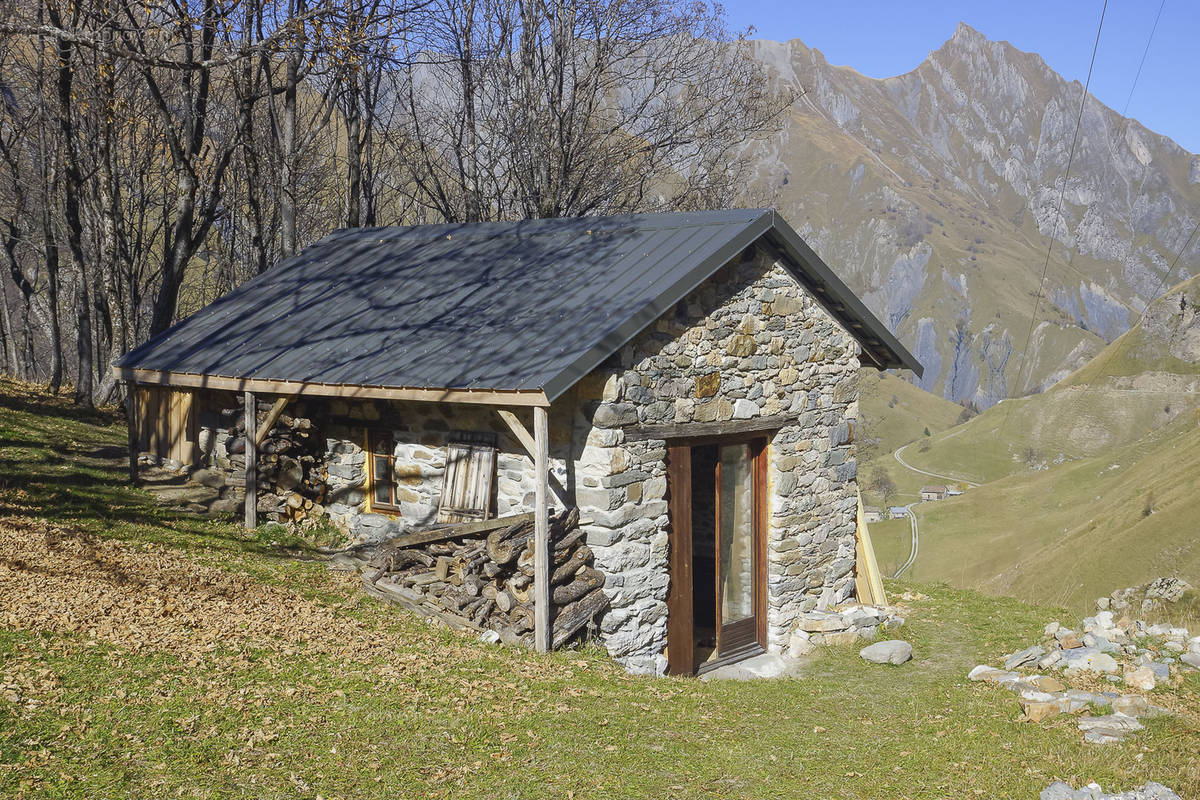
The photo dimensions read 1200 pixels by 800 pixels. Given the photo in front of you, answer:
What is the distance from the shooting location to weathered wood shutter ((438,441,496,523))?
9.79 meters

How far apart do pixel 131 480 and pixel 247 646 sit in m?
6.46

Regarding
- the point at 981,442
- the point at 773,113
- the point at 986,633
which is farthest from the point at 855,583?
the point at 981,442

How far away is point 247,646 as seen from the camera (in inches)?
300

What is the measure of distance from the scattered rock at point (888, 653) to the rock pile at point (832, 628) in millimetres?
429

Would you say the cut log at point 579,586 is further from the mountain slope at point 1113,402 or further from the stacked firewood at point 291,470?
the mountain slope at point 1113,402

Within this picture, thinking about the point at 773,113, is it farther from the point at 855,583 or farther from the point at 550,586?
the point at 550,586

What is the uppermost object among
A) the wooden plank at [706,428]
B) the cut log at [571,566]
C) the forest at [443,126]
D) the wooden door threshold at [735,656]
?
the forest at [443,126]

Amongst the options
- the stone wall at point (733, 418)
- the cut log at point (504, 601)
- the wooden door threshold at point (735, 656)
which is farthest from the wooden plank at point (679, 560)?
the cut log at point (504, 601)

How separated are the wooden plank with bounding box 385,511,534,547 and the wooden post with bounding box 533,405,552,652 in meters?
0.49

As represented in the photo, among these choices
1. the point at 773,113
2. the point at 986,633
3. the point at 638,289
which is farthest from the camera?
the point at 773,113

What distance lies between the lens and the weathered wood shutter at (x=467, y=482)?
32.1 feet

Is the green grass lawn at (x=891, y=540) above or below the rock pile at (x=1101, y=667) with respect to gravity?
below

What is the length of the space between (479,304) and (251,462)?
3563mm

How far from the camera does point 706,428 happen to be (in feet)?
32.3
